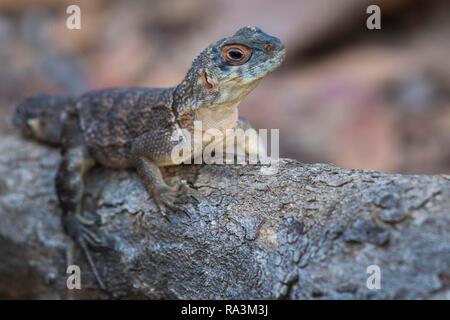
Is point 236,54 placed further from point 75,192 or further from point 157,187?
point 75,192

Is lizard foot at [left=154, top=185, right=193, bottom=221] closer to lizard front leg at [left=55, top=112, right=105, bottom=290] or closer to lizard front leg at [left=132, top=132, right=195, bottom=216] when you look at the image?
lizard front leg at [left=132, top=132, right=195, bottom=216]

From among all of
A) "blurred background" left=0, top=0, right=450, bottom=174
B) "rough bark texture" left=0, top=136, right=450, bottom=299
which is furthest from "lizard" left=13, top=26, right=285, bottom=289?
"blurred background" left=0, top=0, right=450, bottom=174

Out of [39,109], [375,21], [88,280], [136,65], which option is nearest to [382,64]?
[375,21]

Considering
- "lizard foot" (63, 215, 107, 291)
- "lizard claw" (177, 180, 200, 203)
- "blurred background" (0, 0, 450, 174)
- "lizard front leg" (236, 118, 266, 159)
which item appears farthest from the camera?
"blurred background" (0, 0, 450, 174)

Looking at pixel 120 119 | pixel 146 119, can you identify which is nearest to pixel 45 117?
pixel 120 119

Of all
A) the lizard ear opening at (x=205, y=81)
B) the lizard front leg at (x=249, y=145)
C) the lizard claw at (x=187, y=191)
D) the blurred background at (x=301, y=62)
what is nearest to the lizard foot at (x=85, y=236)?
the lizard claw at (x=187, y=191)

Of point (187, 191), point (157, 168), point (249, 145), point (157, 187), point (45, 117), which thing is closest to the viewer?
point (187, 191)
